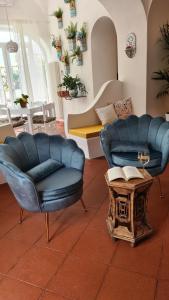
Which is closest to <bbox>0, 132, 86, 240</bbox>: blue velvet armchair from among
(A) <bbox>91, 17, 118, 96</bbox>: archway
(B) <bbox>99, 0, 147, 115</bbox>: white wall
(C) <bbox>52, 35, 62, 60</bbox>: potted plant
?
(B) <bbox>99, 0, 147, 115</bbox>: white wall

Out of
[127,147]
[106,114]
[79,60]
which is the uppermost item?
[79,60]

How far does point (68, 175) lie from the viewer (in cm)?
232

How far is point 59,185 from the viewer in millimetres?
2137

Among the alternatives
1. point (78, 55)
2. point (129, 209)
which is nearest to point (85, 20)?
point (78, 55)

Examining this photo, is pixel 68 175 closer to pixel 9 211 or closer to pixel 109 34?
pixel 9 211

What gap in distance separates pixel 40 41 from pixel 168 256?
23.1 feet

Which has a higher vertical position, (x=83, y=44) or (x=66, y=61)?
(x=83, y=44)

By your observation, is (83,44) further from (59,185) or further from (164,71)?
(59,185)

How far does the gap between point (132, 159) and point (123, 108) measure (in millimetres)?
1718

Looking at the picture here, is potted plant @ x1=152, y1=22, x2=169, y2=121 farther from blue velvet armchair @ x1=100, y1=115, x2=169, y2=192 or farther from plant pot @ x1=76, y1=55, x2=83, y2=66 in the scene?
plant pot @ x1=76, y1=55, x2=83, y2=66

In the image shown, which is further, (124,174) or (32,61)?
(32,61)

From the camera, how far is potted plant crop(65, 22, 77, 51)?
5.36 meters

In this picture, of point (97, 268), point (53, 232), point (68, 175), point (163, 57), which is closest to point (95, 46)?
point (163, 57)

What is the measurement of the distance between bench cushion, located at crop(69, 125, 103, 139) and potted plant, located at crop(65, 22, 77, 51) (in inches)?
96.5
